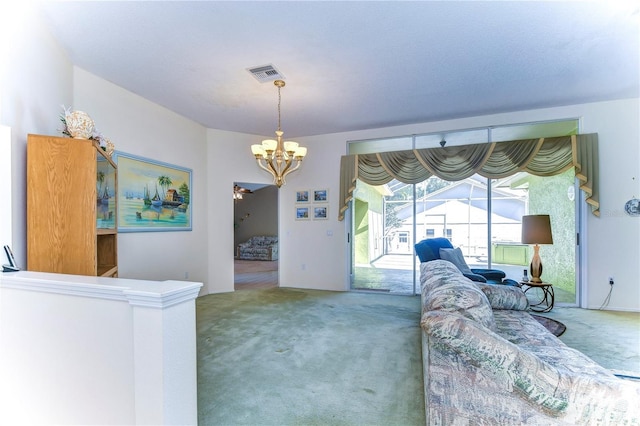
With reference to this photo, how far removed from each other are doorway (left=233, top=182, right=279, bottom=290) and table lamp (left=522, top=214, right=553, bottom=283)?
5833 mm

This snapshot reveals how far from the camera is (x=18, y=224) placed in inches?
79.9

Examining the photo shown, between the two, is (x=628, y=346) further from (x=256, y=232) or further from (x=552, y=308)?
(x=256, y=232)

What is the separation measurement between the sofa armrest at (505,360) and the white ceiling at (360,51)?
7.46 feet

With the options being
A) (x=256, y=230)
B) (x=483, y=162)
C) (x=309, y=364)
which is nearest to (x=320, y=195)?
(x=483, y=162)

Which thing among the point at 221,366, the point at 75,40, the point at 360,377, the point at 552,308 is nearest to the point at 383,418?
the point at 360,377

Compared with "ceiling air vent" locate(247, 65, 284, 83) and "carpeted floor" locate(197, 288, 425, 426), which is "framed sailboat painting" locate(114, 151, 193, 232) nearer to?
"carpeted floor" locate(197, 288, 425, 426)

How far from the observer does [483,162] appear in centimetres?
466

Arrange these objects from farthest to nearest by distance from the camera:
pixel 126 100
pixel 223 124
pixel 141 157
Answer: pixel 223 124 → pixel 141 157 → pixel 126 100

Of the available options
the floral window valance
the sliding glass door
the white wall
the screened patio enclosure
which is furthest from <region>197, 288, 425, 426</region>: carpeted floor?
the floral window valance

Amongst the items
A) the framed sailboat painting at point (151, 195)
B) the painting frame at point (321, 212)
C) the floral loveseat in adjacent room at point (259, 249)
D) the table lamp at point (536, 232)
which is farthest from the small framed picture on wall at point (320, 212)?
the floral loveseat in adjacent room at point (259, 249)

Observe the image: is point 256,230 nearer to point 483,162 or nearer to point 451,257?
point 451,257

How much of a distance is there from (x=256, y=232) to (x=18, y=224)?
901 centimetres

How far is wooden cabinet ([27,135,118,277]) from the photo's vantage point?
205 cm

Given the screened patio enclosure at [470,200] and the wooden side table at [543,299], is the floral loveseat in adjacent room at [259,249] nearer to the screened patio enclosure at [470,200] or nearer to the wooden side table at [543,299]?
the screened patio enclosure at [470,200]
